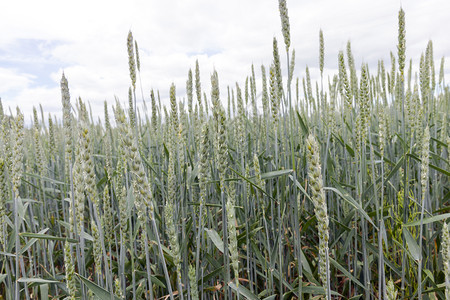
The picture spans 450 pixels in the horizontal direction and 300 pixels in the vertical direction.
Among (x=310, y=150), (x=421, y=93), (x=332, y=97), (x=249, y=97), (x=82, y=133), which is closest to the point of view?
(x=310, y=150)

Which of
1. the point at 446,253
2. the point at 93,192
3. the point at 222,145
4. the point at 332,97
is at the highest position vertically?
the point at 332,97

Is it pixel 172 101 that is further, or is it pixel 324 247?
pixel 172 101

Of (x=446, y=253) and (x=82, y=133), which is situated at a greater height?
(x=82, y=133)

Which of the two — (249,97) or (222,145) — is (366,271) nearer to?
(222,145)

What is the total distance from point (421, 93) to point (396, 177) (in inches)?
30.2

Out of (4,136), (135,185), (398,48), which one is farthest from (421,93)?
(4,136)

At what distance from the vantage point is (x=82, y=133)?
99cm

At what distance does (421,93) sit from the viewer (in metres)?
2.32

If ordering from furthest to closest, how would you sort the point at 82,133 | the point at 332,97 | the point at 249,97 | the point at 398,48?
the point at 249,97
the point at 332,97
the point at 398,48
the point at 82,133

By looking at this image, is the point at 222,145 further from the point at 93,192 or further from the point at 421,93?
the point at 421,93

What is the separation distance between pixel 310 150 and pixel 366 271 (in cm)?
87

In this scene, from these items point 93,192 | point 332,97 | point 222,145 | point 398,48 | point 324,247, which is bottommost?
point 324,247

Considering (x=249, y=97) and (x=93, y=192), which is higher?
(x=249, y=97)

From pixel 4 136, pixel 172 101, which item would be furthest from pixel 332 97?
pixel 4 136
